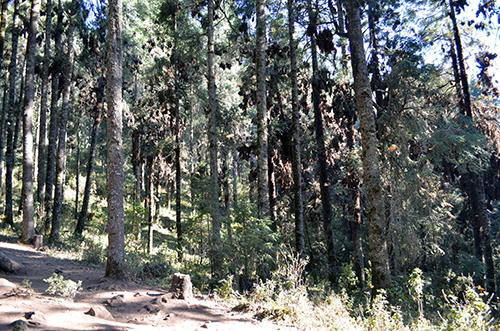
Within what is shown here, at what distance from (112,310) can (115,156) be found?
3415 millimetres

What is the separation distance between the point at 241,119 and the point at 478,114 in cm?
1248

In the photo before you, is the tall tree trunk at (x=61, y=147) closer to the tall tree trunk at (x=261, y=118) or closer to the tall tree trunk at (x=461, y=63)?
the tall tree trunk at (x=261, y=118)

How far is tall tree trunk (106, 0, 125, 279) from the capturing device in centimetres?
696

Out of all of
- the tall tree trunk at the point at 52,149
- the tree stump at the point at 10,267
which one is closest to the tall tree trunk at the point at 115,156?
the tree stump at the point at 10,267

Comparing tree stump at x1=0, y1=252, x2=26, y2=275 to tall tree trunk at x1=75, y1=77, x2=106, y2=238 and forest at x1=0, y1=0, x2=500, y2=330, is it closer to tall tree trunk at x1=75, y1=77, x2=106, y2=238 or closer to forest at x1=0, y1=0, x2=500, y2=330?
forest at x1=0, y1=0, x2=500, y2=330

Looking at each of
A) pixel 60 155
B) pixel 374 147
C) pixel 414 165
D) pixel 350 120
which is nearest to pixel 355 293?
pixel 414 165

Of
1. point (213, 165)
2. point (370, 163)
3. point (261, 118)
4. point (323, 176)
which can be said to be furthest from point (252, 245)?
point (323, 176)

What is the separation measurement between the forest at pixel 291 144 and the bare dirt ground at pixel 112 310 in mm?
702

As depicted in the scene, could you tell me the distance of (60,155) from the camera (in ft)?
48.8

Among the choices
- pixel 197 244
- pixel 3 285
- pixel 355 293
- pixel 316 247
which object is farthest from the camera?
pixel 316 247

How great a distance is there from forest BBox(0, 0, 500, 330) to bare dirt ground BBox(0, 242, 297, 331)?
0.70m

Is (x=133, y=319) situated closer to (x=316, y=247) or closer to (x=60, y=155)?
(x=60, y=155)

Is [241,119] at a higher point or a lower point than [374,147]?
higher

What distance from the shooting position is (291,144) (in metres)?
16.3
